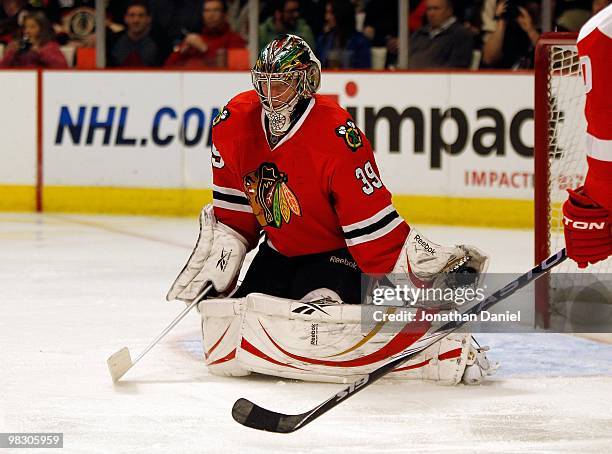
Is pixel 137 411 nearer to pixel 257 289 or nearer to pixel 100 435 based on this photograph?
pixel 100 435

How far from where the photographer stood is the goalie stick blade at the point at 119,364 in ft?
11.0

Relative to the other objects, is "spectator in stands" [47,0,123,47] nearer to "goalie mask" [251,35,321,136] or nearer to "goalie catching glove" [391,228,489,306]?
"goalie mask" [251,35,321,136]

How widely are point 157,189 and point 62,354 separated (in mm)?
3403

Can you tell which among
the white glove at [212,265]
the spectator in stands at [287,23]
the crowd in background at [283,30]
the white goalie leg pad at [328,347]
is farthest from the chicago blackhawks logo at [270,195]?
the spectator in stands at [287,23]

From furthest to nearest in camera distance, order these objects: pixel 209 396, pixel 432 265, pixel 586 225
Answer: pixel 432 265 < pixel 209 396 < pixel 586 225

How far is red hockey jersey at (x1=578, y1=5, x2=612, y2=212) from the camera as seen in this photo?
2365mm

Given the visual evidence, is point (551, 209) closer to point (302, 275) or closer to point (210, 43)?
point (302, 275)

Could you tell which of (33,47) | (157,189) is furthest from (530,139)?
(33,47)

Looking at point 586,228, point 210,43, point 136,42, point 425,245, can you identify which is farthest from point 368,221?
point 136,42

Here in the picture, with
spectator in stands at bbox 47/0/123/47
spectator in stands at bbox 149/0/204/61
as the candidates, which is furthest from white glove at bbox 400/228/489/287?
spectator in stands at bbox 47/0/123/47

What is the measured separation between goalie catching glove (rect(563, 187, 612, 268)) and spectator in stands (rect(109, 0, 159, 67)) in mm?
4944

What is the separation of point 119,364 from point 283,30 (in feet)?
12.9

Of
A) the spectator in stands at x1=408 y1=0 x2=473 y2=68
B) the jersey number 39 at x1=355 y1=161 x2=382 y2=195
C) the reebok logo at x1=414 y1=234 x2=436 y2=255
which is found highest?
the spectator in stands at x1=408 y1=0 x2=473 y2=68

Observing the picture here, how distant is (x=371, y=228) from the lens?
3.38 m
